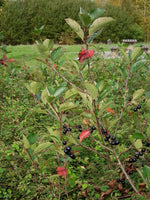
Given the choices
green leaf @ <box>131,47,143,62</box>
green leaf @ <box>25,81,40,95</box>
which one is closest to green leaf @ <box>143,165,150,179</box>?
green leaf @ <box>131,47,143,62</box>

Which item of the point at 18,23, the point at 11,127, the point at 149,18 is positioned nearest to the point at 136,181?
the point at 11,127

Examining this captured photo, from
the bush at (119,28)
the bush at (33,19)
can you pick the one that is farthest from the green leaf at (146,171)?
the bush at (119,28)

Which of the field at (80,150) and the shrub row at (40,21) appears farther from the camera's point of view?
the shrub row at (40,21)

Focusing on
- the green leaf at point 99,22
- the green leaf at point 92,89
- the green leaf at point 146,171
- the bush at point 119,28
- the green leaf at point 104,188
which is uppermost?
the bush at point 119,28

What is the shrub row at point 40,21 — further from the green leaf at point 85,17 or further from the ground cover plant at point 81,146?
the green leaf at point 85,17

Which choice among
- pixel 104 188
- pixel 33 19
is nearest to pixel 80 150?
pixel 104 188

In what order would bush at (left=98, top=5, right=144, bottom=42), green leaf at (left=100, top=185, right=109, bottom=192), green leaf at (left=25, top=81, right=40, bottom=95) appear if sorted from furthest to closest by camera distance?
bush at (left=98, top=5, right=144, bottom=42), green leaf at (left=100, top=185, right=109, bottom=192), green leaf at (left=25, top=81, right=40, bottom=95)

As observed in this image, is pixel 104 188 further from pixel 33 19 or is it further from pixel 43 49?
pixel 33 19

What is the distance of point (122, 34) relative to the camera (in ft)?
62.1

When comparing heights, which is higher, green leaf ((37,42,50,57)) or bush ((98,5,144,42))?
bush ((98,5,144,42))

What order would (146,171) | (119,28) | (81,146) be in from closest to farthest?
(146,171)
(81,146)
(119,28)

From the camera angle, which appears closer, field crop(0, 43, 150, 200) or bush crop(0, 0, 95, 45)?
field crop(0, 43, 150, 200)

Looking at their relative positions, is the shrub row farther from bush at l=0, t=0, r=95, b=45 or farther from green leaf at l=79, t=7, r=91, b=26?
green leaf at l=79, t=7, r=91, b=26

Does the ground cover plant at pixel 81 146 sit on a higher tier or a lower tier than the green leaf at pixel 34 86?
lower
